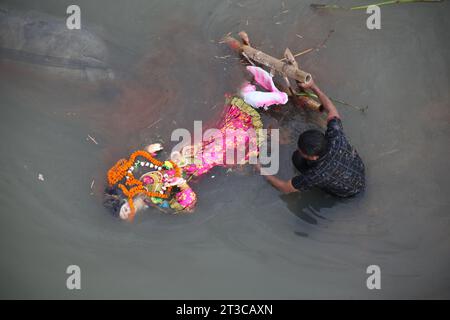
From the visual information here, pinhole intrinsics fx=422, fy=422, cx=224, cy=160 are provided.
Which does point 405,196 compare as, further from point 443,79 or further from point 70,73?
point 70,73

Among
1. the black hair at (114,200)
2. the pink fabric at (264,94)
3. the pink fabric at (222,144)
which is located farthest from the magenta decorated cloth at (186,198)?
the pink fabric at (264,94)

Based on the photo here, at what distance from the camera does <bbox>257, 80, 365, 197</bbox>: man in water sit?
273cm

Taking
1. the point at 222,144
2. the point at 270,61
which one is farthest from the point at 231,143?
the point at 270,61

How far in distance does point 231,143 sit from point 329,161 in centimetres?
84

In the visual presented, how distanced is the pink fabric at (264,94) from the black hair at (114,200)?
127 cm

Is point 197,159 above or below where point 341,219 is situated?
above

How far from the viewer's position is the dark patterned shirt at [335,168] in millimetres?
2797

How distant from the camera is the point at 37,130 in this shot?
3580 millimetres

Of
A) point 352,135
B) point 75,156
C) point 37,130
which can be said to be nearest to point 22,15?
point 37,130

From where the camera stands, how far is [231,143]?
3314mm

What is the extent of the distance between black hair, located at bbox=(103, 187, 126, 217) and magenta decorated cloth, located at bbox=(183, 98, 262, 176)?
0.59m

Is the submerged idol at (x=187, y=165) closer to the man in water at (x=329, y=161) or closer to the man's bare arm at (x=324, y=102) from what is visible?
the man's bare arm at (x=324, y=102)

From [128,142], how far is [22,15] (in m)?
1.45

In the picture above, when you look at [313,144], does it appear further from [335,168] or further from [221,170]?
[221,170]
